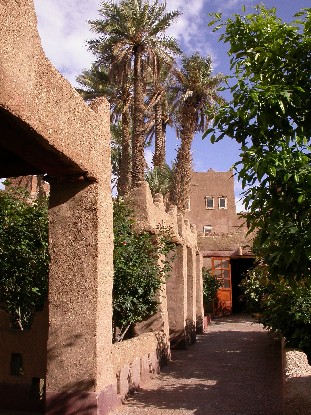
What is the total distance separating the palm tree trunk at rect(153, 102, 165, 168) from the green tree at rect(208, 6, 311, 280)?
689 inches

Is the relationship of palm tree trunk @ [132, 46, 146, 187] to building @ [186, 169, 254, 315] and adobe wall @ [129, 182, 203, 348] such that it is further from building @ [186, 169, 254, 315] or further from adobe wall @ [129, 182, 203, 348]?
building @ [186, 169, 254, 315]

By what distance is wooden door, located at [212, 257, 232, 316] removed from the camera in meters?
25.4

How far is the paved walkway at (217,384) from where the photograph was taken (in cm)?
696

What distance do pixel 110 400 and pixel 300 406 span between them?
2.25 metres


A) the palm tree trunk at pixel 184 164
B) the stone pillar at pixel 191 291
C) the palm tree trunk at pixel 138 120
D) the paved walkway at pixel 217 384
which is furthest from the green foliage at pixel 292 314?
the palm tree trunk at pixel 184 164

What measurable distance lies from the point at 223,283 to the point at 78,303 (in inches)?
796

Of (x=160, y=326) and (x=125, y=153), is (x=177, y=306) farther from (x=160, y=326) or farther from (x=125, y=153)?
(x=125, y=153)

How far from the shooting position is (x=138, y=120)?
18.5m

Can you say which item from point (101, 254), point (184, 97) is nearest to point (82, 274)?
point (101, 254)

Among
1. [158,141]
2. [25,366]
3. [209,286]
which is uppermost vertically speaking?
[158,141]

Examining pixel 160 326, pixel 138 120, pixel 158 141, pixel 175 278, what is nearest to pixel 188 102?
pixel 158 141

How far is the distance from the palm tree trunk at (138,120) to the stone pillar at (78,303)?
12.5 m

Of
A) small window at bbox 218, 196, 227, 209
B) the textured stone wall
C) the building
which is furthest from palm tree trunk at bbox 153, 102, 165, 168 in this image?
small window at bbox 218, 196, 227, 209

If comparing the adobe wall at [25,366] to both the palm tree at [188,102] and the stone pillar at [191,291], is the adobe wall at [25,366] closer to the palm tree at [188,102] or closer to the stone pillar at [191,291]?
the stone pillar at [191,291]
